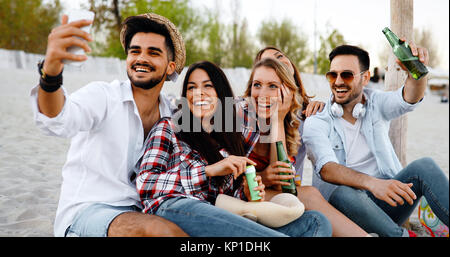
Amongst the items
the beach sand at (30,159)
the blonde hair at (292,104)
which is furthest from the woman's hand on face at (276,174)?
the beach sand at (30,159)

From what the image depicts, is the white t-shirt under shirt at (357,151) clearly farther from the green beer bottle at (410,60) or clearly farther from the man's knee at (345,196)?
the green beer bottle at (410,60)

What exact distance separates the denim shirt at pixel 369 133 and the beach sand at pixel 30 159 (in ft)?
4.54

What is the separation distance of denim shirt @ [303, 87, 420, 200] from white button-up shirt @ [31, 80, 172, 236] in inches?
59.6

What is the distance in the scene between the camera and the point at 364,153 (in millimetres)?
3273

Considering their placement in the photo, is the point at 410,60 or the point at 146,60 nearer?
the point at 146,60

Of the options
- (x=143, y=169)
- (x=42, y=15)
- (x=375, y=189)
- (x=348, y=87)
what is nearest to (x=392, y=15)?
(x=348, y=87)

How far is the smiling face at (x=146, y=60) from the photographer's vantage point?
8.37 feet

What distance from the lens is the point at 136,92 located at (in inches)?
105

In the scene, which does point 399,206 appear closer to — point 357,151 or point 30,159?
point 357,151

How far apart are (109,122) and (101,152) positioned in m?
0.22

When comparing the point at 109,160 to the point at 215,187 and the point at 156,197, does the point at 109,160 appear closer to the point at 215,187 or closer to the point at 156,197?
the point at 156,197

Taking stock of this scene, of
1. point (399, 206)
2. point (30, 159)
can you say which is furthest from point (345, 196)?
point (30, 159)

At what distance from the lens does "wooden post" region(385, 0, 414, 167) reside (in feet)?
12.2
